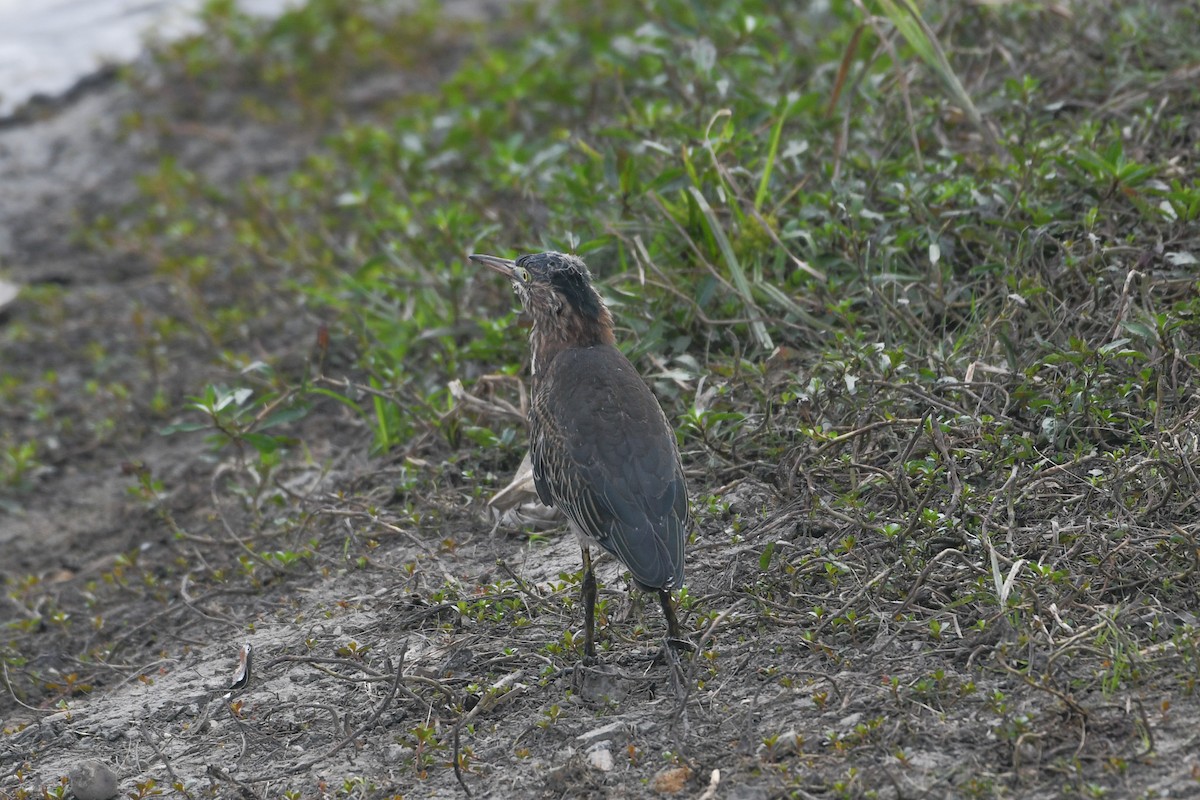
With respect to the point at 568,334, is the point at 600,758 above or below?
below

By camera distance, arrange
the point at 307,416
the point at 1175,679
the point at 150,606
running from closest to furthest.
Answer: the point at 1175,679, the point at 150,606, the point at 307,416

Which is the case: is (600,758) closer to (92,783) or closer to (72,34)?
(92,783)

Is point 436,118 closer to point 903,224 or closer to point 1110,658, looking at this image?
point 903,224

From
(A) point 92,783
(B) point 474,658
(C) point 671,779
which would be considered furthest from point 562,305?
(A) point 92,783

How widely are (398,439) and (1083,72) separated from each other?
4050 mm

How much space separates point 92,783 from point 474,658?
1.30 meters

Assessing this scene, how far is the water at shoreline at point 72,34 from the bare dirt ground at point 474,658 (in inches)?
183

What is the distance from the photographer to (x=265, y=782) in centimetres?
438

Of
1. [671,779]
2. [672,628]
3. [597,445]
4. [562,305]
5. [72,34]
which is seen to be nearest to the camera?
[671,779]

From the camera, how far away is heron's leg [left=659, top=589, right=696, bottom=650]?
176 inches

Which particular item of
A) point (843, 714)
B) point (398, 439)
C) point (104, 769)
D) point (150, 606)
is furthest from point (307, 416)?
point (843, 714)

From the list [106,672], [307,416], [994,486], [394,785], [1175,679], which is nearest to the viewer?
[1175,679]

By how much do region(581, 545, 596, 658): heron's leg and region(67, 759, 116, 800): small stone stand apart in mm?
1607

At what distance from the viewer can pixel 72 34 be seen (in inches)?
446
